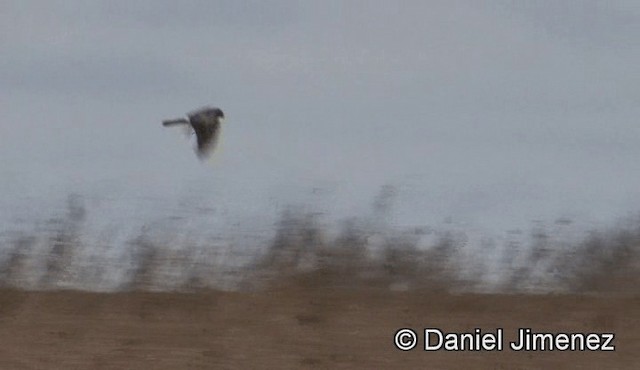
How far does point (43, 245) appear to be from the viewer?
14.6 meters

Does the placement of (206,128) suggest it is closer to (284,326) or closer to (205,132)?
(205,132)

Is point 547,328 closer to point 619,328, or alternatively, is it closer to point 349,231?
point 619,328

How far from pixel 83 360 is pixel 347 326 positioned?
2283 millimetres

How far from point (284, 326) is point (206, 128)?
6.08 feet

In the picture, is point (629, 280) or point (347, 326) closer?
point (347, 326)

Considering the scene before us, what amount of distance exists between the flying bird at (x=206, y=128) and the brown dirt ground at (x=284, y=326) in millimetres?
1384

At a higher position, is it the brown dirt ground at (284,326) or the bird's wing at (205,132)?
the bird's wing at (205,132)

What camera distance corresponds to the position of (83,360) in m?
13.1

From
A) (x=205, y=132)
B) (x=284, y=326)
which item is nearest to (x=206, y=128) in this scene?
(x=205, y=132)

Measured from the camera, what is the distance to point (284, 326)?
1337 cm

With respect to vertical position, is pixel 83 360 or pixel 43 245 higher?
pixel 43 245

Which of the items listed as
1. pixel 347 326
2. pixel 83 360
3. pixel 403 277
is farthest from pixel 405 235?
pixel 83 360

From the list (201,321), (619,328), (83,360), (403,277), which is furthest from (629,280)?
(83,360)

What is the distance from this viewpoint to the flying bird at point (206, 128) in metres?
13.4
